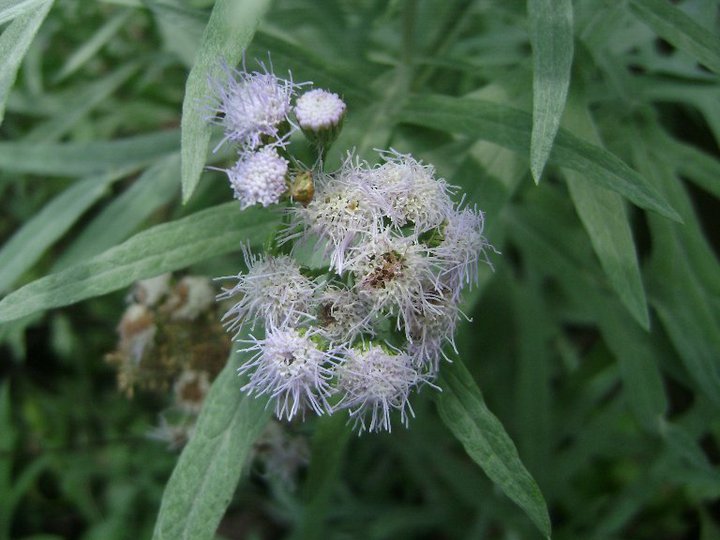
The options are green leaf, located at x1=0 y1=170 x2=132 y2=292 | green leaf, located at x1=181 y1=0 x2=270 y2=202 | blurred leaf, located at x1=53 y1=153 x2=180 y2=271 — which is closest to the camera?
green leaf, located at x1=181 y1=0 x2=270 y2=202

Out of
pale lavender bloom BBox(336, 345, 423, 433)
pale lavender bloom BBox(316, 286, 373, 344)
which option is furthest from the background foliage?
pale lavender bloom BBox(316, 286, 373, 344)

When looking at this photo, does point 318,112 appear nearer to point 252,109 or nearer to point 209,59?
point 252,109

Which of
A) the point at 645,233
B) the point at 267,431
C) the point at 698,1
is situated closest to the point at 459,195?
the point at 267,431

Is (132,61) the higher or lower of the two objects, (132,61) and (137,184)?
the higher

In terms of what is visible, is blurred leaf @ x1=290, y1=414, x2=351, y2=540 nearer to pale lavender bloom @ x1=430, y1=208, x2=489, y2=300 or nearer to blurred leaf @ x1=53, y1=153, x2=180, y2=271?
pale lavender bloom @ x1=430, y1=208, x2=489, y2=300

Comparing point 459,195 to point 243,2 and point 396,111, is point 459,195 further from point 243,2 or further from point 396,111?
point 243,2

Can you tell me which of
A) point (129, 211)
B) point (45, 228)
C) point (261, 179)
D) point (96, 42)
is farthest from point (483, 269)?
point (96, 42)

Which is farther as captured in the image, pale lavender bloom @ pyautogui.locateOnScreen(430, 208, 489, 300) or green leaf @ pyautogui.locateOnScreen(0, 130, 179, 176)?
green leaf @ pyautogui.locateOnScreen(0, 130, 179, 176)
